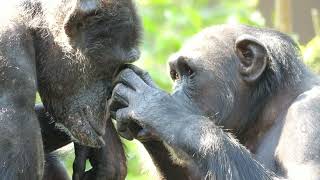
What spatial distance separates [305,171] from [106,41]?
165 centimetres

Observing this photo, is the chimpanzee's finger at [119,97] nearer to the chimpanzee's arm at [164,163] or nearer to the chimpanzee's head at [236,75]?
the chimpanzee's arm at [164,163]

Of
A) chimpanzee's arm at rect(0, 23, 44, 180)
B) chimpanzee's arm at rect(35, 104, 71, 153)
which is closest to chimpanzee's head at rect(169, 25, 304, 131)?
chimpanzee's arm at rect(35, 104, 71, 153)

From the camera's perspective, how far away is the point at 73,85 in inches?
266

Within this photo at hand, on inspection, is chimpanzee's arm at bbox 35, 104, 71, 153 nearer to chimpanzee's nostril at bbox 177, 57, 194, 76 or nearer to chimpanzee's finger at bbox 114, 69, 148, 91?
chimpanzee's finger at bbox 114, 69, 148, 91

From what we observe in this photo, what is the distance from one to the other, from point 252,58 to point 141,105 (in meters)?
1.15

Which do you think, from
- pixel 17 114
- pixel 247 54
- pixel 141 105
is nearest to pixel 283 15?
pixel 247 54

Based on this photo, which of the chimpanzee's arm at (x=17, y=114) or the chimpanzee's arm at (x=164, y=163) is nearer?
the chimpanzee's arm at (x=17, y=114)

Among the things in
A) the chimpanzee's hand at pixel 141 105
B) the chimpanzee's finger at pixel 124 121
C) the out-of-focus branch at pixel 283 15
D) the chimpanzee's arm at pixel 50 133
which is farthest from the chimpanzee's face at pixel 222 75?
the out-of-focus branch at pixel 283 15

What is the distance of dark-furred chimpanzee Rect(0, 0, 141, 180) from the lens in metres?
6.10

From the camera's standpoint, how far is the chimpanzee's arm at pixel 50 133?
7090 mm

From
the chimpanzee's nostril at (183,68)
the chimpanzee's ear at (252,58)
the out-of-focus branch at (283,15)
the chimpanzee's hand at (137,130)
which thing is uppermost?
the out-of-focus branch at (283,15)

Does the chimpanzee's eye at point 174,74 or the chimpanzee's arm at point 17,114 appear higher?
the chimpanzee's eye at point 174,74

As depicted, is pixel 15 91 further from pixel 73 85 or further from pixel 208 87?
pixel 208 87

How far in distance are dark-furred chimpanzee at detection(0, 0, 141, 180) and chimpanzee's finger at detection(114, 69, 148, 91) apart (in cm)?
10
